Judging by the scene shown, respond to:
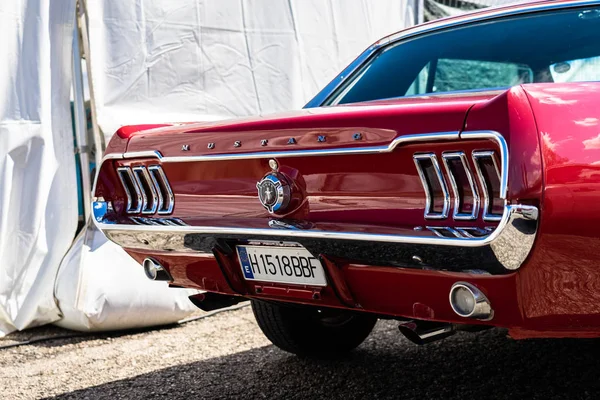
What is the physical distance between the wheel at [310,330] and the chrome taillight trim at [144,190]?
2.35ft

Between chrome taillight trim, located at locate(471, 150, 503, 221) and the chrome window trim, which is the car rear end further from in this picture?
the chrome window trim

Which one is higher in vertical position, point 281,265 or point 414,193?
point 414,193

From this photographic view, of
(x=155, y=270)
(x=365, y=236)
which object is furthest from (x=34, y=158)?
(x=365, y=236)

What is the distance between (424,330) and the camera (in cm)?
232

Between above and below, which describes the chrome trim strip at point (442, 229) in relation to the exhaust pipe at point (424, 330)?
above

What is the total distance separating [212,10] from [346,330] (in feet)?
8.43

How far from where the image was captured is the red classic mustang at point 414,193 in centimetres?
191

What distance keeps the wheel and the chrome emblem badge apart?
104 centimetres

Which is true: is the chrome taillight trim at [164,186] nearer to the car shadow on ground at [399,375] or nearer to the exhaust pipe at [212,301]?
the exhaust pipe at [212,301]

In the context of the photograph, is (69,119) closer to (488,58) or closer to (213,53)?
(213,53)

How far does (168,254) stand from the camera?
2.85 metres

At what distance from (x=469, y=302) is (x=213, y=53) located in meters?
3.61

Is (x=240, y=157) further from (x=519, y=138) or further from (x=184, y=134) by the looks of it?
(x=519, y=138)

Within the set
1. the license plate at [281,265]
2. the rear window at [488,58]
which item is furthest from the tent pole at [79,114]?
the license plate at [281,265]
